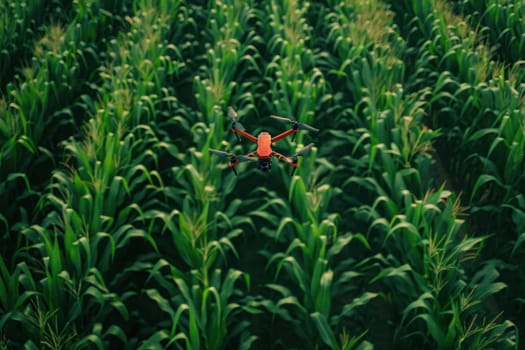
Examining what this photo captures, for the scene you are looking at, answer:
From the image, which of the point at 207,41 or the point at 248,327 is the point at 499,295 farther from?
the point at 207,41

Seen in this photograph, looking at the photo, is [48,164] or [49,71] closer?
[48,164]

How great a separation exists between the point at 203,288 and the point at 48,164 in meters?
2.59

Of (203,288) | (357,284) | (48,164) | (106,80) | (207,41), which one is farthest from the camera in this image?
(207,41)

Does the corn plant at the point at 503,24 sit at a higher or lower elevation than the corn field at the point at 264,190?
higher

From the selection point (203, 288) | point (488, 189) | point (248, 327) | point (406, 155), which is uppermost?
point (406, 155)

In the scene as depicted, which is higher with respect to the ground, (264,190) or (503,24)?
(503,24)

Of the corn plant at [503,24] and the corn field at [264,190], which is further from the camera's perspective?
the corn plant at [503,24]

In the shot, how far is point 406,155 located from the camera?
16.3 ft

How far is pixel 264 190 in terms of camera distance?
4.87 metres

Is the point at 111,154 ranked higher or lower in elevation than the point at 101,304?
higher

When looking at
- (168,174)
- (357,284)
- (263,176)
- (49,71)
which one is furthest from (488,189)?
(49,71)

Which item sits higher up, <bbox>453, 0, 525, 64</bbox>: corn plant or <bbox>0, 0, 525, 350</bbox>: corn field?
<bbox>453, 0, 525, 64</bbox>: corn plant

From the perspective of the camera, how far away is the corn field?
409 centimetres

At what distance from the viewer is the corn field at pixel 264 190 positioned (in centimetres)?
409
